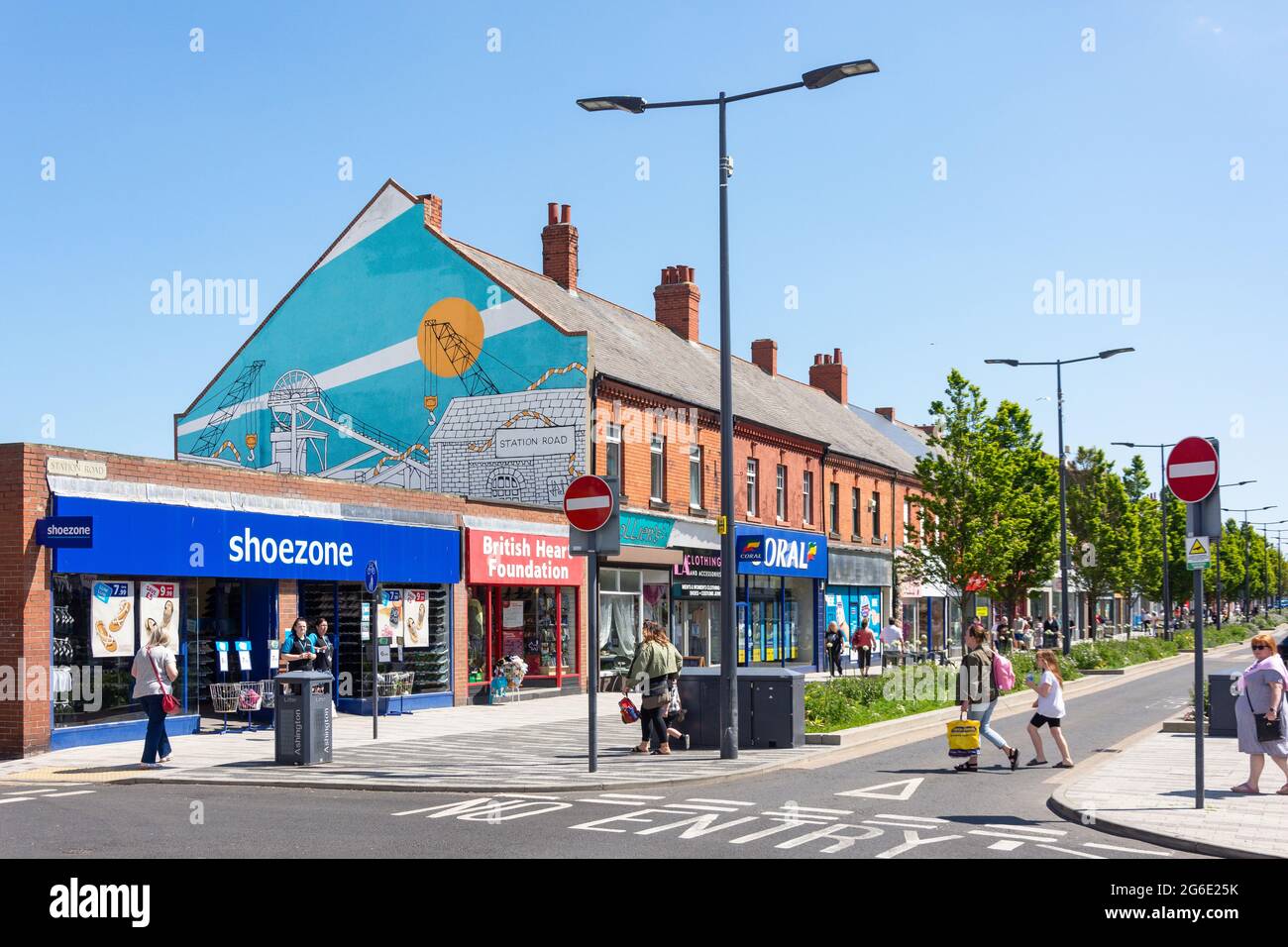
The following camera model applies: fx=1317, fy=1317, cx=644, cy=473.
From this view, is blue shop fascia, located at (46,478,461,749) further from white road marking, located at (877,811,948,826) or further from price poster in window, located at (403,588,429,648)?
white road marking, located at (877,811,948,826)

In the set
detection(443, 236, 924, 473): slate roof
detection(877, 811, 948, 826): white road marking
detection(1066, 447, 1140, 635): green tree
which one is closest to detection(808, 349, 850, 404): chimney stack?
detection(443, 236, 924, 473): slate roof

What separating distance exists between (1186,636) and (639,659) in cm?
4221

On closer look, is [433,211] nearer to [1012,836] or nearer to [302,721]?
[302,721]

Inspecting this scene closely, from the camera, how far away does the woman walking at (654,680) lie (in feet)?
56.0

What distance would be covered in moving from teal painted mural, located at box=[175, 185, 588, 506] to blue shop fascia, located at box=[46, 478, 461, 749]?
Answer: 18.5 ft

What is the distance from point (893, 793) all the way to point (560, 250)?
26486 millimetres

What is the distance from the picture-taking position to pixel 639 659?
56.2ft

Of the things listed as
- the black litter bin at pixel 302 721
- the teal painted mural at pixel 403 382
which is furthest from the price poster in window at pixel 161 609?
the teal painted mural at pixel 403 382

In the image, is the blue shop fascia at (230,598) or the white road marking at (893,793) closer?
the white road marking at (893,793)

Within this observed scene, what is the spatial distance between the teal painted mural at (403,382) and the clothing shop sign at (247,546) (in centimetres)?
572

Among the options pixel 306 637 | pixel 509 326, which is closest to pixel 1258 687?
pixel 306 637

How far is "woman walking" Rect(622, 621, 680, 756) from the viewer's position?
17062 millimetres

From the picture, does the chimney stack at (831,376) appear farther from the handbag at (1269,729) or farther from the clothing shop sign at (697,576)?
the handbag at (1269,729)

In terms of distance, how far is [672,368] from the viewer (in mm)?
37906
